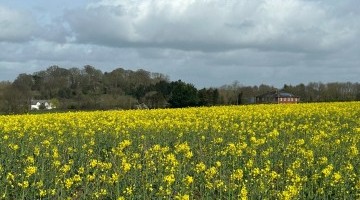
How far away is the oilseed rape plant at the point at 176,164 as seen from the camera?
8.13m

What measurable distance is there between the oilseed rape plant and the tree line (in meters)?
36.5

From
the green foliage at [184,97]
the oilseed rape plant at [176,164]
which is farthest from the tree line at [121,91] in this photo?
the oilseed rape plant at [176,164]

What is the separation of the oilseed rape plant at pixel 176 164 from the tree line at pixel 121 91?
3648cm

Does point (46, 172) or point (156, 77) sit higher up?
point (156, 77)

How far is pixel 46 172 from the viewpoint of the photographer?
1057 centimetres

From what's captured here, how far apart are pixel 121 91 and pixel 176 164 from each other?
3158 inches

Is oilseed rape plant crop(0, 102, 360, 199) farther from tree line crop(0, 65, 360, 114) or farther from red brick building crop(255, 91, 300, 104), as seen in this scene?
red brick building crop(255, 91, 300, 104)

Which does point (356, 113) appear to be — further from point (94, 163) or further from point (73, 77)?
point (73, 77)

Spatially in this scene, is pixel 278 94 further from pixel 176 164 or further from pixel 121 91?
pixel 176 164

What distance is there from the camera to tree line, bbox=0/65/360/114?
62.9m

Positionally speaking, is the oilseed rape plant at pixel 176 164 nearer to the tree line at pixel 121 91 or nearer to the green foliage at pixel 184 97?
the tree line at pixel 121 91

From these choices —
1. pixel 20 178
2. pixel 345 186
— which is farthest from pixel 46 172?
pixel 345 186

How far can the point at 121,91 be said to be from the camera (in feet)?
290

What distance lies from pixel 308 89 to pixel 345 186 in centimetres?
8641
